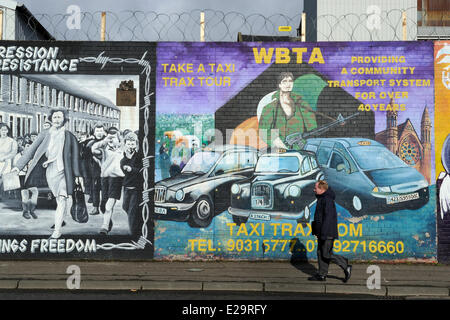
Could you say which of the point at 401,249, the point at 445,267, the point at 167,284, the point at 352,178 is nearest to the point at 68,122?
the point at 167,284

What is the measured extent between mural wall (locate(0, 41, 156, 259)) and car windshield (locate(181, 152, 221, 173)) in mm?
904

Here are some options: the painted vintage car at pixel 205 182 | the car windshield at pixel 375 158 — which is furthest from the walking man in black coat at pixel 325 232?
the painted vintage car at pixel 205 182

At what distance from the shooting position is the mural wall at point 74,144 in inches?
434

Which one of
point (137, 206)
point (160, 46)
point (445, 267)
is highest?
point (160, 46)

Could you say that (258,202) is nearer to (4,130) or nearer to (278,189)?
(278,189)

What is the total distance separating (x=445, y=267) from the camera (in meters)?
10.5

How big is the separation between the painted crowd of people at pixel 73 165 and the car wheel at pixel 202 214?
1305 mm

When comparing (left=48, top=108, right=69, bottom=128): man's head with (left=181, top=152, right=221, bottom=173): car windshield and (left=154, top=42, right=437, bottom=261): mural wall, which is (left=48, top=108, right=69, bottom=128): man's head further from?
(left=181, top=152, right=221, bottom=173): car windshield

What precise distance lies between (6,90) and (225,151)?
5.14 metres

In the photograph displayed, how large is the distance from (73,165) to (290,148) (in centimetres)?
493

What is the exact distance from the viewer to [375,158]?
35.9ft

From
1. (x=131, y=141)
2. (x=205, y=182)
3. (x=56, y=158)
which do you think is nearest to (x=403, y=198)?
(x=205, y=182)

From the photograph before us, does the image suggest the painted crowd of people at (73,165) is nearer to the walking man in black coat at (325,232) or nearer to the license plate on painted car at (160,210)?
the license plate on painted car at (160,210)
